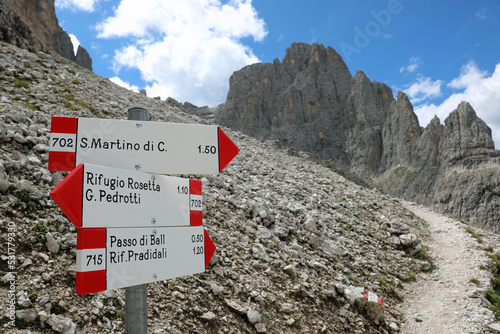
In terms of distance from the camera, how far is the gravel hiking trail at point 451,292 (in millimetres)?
9719

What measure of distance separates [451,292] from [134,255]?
13214 mm

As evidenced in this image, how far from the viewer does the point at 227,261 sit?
8273 mm

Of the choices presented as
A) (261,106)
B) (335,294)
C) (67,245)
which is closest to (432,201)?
(261,106)

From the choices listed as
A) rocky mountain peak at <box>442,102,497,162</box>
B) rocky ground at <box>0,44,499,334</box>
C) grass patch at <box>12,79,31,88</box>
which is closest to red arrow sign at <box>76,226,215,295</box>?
rocky ground at <box>0,44,499,334</box>

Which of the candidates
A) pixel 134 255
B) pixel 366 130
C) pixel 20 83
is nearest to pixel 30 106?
pixel 20 83

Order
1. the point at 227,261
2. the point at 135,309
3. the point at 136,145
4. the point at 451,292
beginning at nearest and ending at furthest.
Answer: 1. the point at 135,309
2. the point at 136,145
3. the point at 227,261
4. the point at 451,292

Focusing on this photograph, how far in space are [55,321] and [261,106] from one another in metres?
131

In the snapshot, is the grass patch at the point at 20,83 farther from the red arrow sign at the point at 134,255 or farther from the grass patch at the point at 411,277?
the grass patch at the point at 411,277

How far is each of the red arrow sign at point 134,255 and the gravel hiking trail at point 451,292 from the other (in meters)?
9.13

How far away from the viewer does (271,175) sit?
20.8m

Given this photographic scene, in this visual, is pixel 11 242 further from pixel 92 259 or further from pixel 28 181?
pixel 92 259

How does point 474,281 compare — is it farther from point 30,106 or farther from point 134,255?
point 30,106

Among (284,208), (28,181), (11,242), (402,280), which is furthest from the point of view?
(284,208)

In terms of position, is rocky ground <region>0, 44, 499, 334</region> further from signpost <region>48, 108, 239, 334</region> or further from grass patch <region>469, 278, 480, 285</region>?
signpost <region>48, 108, 239, 334</region>
